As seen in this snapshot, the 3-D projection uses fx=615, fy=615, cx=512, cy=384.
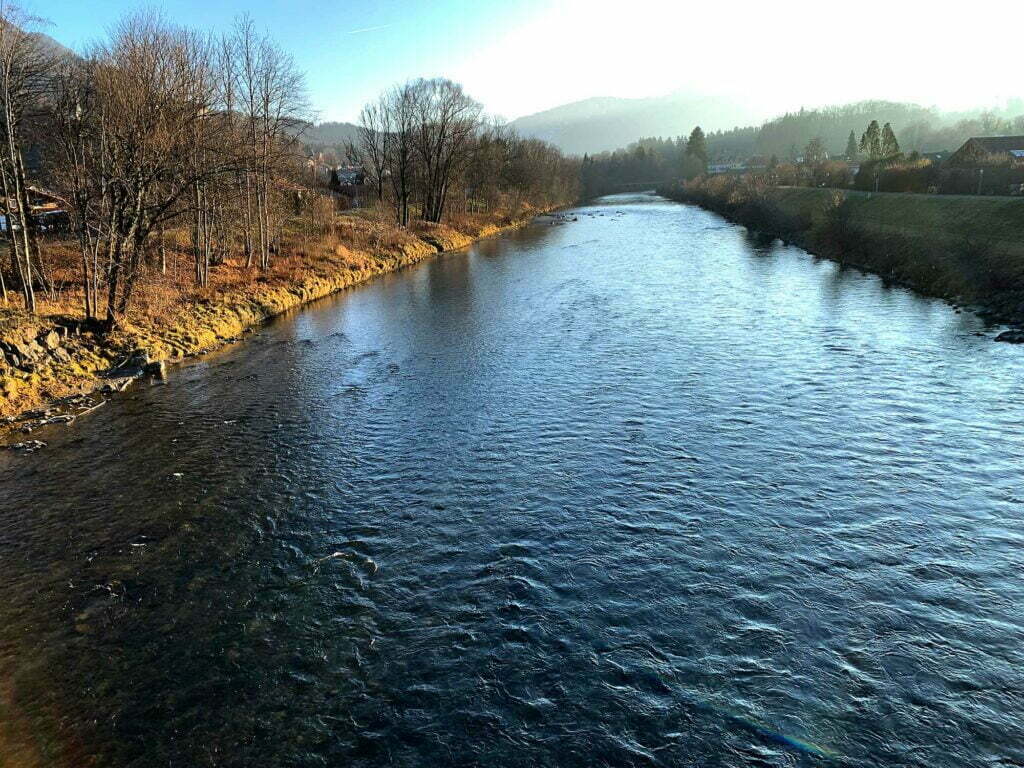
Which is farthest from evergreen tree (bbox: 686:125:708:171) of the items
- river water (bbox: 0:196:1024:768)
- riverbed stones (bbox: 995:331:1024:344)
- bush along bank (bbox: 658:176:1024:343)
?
river water (bbox: 0:196:1024:768)

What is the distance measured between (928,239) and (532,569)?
38158mm

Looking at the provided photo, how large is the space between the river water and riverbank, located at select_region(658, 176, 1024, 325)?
943 centimetres

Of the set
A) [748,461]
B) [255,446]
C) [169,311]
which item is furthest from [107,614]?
[169,311]

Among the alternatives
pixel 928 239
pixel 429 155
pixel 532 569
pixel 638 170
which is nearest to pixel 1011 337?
pixel 928 239

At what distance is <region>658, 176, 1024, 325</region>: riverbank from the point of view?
2931 cm

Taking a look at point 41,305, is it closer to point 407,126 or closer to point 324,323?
point 324,323

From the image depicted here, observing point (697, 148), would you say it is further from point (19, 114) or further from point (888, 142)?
point (19, 114)

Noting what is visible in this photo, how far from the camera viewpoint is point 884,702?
7.77m

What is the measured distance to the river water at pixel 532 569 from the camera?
7574mm

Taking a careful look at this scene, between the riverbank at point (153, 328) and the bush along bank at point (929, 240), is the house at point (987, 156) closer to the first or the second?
the bush along bank at point (929, 240)

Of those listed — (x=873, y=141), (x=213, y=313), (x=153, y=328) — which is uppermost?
(x=873, y=141)

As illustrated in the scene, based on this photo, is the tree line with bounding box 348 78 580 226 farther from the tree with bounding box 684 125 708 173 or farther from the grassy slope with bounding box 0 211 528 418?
the tree with bounding box 684 125 708 173

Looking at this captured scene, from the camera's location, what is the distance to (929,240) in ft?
121

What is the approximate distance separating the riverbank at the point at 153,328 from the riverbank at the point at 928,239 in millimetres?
33826
